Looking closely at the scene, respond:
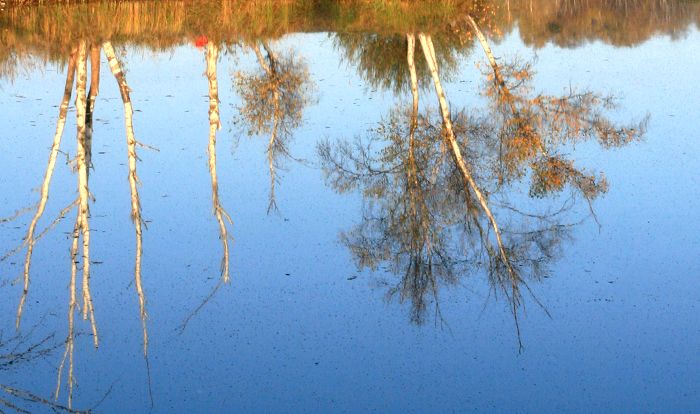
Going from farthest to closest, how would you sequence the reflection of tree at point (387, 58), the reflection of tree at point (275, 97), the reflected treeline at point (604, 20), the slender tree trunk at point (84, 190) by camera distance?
the reflected treeline at point (604, 20) < the reflection of tree at point (387, 58) < the reflection of tree at point (275, 97) < the slender tree trunk at point (84, 190)

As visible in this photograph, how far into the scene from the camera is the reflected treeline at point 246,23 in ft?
41.9

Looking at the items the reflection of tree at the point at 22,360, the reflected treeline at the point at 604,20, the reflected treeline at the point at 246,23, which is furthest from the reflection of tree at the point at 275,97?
the reflected treeline at the point at 604,20

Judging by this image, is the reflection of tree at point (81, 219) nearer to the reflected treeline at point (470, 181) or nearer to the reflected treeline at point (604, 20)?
the reflected treeline at point (470, 181)

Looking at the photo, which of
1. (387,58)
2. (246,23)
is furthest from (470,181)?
(246,23)

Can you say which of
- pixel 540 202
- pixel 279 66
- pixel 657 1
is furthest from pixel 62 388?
pixel 657 1

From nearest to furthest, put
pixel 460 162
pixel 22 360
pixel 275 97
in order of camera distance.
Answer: pixel 22 360 < pixel 460 162 < pixel 275 97

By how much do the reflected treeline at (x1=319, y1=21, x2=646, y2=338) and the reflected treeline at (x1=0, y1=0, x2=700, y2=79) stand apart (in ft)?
7.92

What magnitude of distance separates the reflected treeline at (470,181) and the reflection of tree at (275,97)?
2.04 feet

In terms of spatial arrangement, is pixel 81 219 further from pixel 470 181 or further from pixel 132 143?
pixel 470 181

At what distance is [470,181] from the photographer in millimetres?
7875

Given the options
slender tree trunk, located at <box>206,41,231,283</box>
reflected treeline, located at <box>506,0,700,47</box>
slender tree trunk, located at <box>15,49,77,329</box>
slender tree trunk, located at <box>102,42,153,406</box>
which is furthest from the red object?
reflected treeline, located at <box>506,0,700,47</box>

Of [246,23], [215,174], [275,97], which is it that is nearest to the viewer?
[215,174]

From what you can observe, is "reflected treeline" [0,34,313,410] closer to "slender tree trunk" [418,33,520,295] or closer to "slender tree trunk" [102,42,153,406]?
"slender tree trunk" [102,42,153,406]

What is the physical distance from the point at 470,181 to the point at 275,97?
3472 mm
